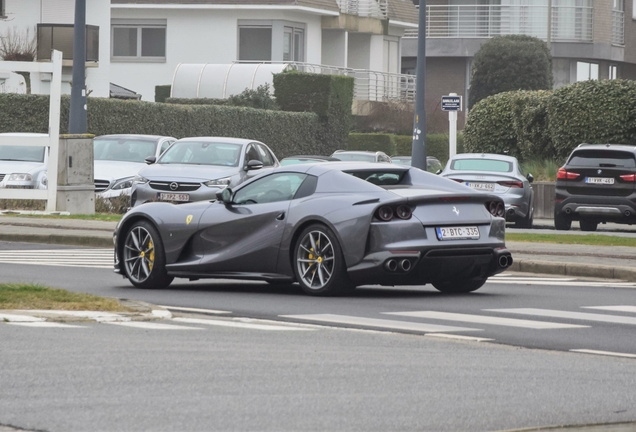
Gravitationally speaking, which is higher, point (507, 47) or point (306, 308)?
point (507, 47)

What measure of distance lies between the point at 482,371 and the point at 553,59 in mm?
63469

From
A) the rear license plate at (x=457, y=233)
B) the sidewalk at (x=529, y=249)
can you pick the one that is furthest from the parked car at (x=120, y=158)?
the rear license plate at (x=457, y=233)

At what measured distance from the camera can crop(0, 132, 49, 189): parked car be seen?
27.7 metres

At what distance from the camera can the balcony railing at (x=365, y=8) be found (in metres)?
67.2

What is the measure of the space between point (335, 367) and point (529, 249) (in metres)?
11.4

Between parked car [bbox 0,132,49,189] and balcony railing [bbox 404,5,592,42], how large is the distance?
1718 inches

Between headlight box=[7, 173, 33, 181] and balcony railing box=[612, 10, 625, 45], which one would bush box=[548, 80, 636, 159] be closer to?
headlight box=[7, 173, 33, 181]

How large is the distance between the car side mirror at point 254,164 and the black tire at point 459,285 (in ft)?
36.3

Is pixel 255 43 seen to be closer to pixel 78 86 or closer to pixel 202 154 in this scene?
pixel 78 86

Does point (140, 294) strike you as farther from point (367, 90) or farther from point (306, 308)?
point (367, 90)

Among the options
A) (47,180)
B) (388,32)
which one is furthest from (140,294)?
(388,32)

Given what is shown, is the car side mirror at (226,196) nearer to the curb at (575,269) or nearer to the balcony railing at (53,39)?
the curb at (575,269)

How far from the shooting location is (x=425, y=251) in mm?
13195

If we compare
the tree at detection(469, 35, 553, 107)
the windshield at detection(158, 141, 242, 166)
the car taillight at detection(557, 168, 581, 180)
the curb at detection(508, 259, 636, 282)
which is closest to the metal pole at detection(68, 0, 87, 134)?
the windshield at detection(158, 141, 242, 166)
